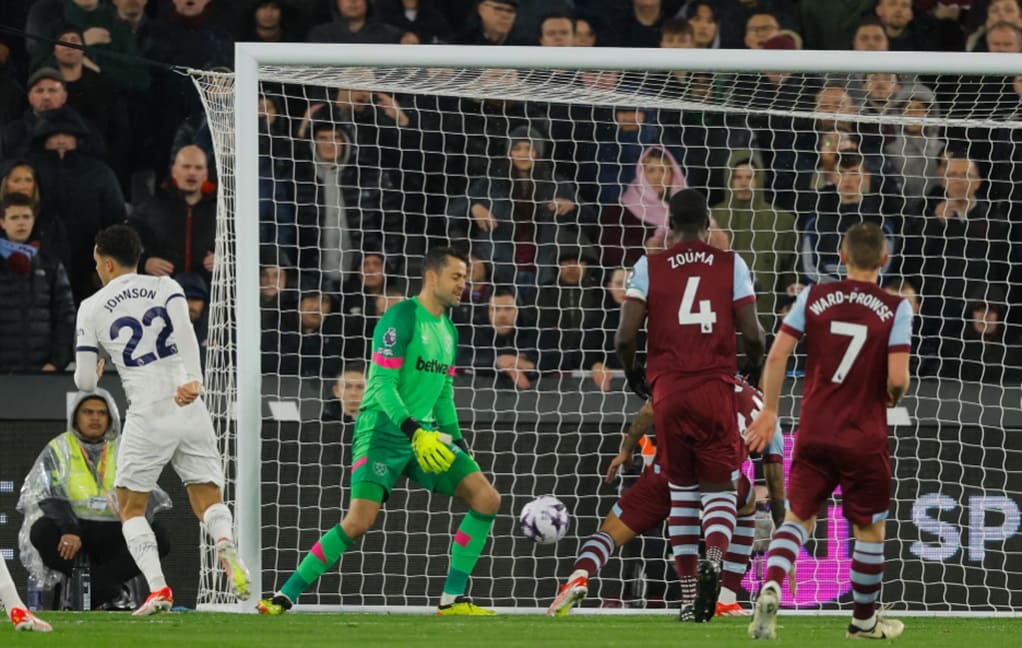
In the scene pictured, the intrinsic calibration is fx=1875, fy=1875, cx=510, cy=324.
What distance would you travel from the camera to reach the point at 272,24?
1346 cm

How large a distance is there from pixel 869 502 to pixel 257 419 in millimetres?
3505

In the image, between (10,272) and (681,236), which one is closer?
(681,236)

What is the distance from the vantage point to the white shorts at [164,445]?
8.76 meters

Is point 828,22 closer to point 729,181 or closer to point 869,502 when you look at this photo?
point 729,181

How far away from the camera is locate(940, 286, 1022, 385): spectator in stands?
1157 centimetres

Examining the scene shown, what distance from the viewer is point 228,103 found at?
10812mm

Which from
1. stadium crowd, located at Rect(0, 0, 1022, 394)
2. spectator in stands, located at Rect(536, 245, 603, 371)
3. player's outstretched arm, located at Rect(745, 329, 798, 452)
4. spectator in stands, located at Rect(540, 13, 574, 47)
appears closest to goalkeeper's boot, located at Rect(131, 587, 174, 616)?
stadium crowd, located at Rect(0, 0, 1022, 394)

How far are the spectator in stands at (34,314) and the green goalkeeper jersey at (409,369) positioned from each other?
2.88 metres

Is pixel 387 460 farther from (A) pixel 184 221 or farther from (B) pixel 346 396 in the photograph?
(A) pixel 184 221

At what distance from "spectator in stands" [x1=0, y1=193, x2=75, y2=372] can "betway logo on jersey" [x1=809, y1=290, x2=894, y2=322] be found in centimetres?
559

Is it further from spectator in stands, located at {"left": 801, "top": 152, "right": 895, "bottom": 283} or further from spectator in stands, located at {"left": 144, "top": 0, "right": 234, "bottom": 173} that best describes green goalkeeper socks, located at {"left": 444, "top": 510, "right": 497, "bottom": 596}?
spectator in stands, located at {"left": 144, "top": 0, "right": 234, "bottom": 173}

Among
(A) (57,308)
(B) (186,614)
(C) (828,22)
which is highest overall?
(C) (828,22)

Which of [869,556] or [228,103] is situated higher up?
[228,103]

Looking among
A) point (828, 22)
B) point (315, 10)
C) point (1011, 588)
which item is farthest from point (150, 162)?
point (1011, 588)
